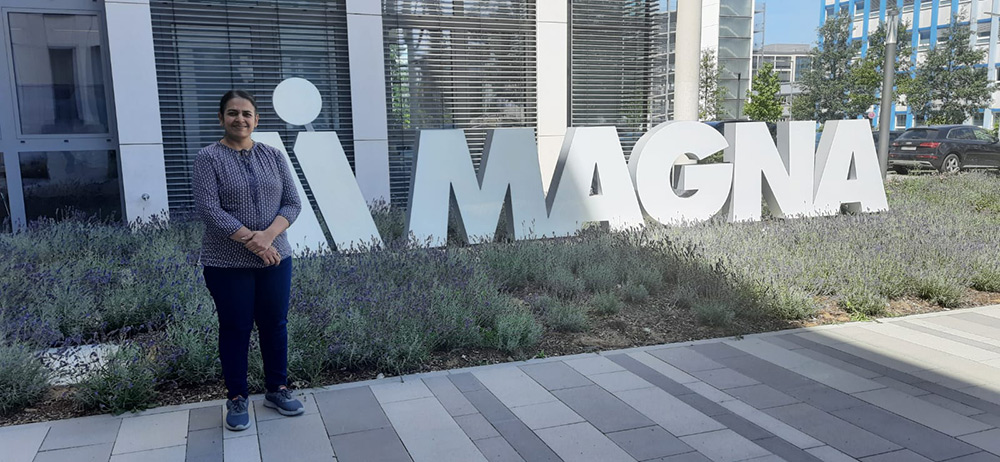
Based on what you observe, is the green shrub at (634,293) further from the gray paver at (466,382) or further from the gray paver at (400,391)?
the gray paver at (400,391)

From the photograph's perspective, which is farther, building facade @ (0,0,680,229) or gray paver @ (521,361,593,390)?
building facade @ (0,0,680,229)

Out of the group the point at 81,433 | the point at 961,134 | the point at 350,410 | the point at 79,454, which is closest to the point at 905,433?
the point at 350,410

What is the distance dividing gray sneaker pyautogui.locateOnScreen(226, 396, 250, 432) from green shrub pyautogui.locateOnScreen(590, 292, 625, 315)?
336 cm

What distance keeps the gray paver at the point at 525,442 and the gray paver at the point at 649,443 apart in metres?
0.42

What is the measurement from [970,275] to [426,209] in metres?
6.08

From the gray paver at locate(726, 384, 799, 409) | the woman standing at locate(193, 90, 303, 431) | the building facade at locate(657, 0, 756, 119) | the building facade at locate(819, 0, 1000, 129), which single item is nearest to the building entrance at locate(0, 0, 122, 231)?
the woman standing at locate(193, 90, 303, 431)

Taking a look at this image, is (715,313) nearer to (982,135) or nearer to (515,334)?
(515,334)

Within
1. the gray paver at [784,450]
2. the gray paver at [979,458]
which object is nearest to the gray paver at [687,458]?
the gray paver at [784,450]

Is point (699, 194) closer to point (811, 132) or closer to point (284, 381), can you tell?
point (811, 132)

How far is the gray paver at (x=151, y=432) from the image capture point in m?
3.88

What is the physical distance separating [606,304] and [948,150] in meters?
20.8

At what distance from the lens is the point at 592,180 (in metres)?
9.60

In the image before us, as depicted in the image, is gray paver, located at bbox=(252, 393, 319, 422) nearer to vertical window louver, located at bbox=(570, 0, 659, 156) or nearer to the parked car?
vertical window louver, located at bbox=(570, 0, 659, 156)

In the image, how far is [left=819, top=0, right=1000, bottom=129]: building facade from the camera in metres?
45.7
